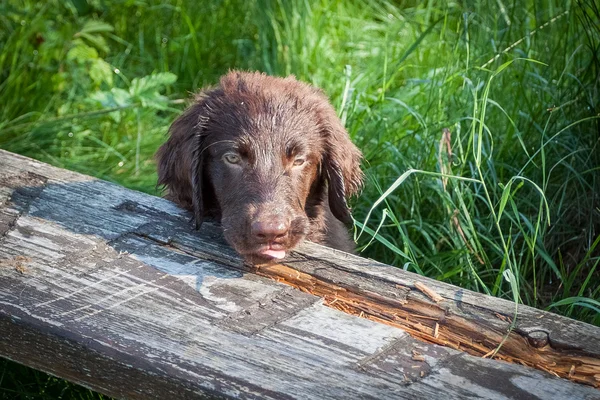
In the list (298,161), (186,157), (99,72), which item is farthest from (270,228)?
(99,72)

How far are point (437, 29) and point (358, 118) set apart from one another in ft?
4.90

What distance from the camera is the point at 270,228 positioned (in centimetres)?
293

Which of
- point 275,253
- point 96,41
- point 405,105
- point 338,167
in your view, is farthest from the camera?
point 96,41

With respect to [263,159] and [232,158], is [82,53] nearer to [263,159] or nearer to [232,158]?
[232,158]

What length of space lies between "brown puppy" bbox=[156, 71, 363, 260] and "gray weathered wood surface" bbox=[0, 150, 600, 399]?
31 centimetres

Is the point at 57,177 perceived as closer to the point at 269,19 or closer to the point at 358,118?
the point at 358,118

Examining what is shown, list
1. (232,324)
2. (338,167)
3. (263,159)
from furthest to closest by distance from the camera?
(338,167) < (263,159) < (232,324)

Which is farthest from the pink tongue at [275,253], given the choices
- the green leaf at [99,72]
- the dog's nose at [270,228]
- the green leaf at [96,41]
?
the green leaf at [96,41]

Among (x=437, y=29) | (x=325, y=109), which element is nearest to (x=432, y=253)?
(x=325, y=109)

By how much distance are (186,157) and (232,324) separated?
129 cm

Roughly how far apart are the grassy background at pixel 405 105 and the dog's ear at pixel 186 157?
77 cm

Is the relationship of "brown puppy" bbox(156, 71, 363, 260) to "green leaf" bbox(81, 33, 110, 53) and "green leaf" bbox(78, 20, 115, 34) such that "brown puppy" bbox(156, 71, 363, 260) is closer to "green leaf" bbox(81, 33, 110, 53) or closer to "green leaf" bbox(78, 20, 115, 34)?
"green leaf" bbox(78, 20, 115, 34)

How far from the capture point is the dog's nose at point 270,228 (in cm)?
292

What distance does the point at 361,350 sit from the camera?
2230mm
